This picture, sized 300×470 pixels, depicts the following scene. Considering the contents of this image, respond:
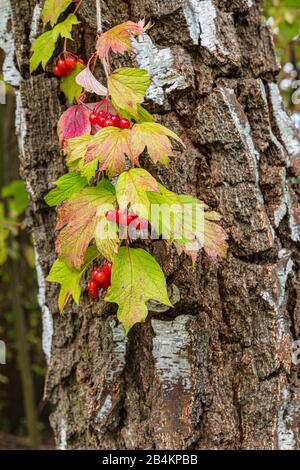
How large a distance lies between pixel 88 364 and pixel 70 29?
0.75m

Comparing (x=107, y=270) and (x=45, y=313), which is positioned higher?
(x=107, y=270)

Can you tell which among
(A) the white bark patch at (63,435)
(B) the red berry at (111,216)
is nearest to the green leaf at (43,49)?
(B) the red berry at (111,216)

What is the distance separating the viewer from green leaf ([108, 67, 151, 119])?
95cm

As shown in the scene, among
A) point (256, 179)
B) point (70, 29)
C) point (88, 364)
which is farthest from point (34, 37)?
point (88, 364)

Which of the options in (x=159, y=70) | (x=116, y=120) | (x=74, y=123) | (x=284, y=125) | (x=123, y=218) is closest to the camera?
(x=123, y=218)

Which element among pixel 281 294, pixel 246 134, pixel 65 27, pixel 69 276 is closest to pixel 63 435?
pixel 69 276

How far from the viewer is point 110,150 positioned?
2.94ft

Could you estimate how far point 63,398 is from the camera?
4.50 ft

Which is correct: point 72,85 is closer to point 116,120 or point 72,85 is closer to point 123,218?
point 116,120

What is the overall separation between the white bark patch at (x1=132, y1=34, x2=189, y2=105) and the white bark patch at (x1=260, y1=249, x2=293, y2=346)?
430 millimetres

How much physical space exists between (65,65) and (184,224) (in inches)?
19.9

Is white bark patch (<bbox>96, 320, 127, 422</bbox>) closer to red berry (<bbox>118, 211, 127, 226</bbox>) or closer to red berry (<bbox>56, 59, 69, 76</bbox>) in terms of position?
red berry (<bbox>118, 211, 127, 226</bbox>)

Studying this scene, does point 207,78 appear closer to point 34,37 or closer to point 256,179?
point 256,179

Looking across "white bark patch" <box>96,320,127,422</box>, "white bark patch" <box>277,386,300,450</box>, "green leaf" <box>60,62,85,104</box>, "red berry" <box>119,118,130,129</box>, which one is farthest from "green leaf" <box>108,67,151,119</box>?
"white bark patch" <box>277,386,300,450</box>
